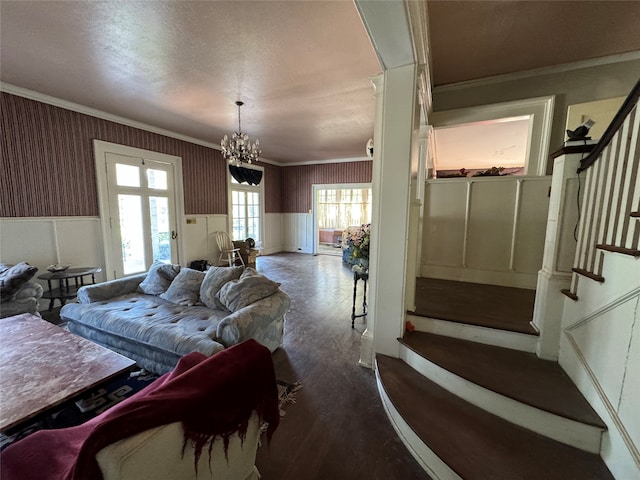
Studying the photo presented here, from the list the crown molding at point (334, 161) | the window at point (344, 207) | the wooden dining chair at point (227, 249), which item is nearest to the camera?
the wooden dining chair at point (227, 249)

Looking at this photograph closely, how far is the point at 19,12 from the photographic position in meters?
2.00

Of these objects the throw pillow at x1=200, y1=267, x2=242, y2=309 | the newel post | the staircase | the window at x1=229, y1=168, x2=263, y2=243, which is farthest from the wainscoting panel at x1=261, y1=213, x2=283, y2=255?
the newel post

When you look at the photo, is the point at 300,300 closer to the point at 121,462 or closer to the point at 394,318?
the point at 394,318

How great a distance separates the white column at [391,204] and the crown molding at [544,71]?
6.10 ft

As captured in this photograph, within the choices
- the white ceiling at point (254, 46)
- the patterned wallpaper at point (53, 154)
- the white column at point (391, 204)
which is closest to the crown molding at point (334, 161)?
the patterned wallpaper at point (53, 154)

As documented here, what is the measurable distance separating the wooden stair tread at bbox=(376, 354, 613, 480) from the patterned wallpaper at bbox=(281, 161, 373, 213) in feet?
21.1

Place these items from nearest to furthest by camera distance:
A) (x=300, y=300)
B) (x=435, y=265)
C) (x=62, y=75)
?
1. (x=62, y=75)
2. (x=435, y=265)
3. (x=300, y=300)

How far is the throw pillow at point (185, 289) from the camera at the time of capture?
2.73 meters

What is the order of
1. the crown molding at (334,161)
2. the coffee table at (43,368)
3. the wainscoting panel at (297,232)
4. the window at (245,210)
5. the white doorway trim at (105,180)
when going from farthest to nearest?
the wainscoting panel at (297,232) → the crown molding at (334,161) → the window at (245,210) → the white doorway trim at (105,180) → the coffee table at (43,368)

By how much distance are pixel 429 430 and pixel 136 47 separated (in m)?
3.77

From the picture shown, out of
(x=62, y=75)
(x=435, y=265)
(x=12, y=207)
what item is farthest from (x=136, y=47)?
(x=435, y=265)

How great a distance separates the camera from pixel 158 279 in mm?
3000

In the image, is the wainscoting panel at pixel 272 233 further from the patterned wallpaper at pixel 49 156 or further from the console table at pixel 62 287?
the console table at pixel 62 287

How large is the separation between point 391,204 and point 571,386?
5.27 feet
